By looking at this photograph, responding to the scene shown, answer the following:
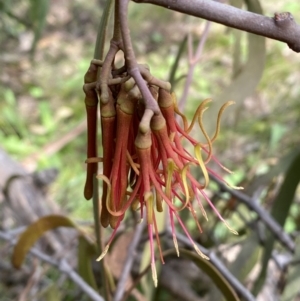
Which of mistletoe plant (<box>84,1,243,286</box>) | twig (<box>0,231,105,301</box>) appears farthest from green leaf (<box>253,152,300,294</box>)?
mistletoe plant (<box>84,1,243,286</box>)

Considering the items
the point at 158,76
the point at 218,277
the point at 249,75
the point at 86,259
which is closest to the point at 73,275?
the point at 86,259

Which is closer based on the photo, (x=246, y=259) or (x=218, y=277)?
(x=218, y=277)

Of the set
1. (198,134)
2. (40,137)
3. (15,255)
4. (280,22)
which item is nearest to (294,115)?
(198,134)

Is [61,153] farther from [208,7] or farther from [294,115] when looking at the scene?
[208,7]

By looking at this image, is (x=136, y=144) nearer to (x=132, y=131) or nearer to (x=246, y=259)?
(x=132, y=131)

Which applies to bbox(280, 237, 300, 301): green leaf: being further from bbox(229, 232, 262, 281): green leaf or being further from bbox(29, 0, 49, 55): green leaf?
bbox(29, 0, 49, 55): green leaf
